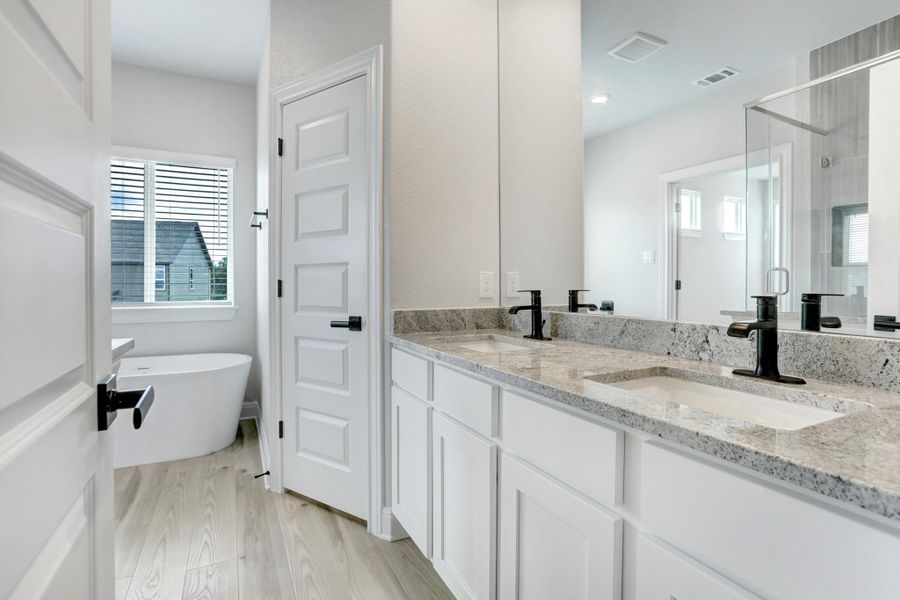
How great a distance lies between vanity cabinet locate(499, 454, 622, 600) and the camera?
829 mm

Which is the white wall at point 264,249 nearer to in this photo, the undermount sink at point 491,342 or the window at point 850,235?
the undermount sink at point 491,342

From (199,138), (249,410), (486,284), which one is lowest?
(249,410)

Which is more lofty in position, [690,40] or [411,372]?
[690,40]

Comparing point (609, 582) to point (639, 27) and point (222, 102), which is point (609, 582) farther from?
point (222, 102)

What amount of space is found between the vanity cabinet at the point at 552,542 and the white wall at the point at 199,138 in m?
3.10

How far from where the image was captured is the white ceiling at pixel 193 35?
2705mm

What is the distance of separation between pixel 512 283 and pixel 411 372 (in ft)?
2.28

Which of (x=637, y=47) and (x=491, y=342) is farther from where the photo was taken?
(x=491, y=342)

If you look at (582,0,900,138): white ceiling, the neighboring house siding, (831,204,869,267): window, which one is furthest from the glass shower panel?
the neighboring house siding

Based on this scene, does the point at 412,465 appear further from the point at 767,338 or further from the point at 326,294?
the point at 767,338

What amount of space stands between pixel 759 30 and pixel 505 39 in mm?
1240

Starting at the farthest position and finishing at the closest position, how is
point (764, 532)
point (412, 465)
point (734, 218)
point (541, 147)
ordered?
point (541, 147) → point (412, 465) → point (734, 218) → point (764, 532)

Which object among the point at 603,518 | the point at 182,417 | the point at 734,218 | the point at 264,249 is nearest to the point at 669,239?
the point at 734,218

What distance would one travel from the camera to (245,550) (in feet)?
6.11
